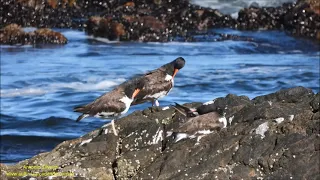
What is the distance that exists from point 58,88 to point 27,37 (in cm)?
688

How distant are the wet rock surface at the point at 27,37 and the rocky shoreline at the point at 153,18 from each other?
144 centimetres

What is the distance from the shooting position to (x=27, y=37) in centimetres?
2298

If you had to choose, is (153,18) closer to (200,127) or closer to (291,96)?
(291,96)

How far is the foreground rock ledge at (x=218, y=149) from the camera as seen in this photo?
6.30 metres

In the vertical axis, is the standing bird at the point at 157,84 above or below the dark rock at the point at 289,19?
above

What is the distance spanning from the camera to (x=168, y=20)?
26.1m

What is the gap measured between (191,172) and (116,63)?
13229 mm

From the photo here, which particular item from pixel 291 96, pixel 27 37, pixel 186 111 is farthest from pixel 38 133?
pixel 27 37

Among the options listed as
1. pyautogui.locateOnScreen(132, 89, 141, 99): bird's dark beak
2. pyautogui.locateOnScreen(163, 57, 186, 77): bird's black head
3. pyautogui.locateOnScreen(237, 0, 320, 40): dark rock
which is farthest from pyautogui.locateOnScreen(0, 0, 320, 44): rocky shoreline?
pyautogui.locateOnScreen(132, 89, 141, 99): bird's dark beak

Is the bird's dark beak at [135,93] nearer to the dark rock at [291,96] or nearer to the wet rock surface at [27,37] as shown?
the dark rock at [291,96]

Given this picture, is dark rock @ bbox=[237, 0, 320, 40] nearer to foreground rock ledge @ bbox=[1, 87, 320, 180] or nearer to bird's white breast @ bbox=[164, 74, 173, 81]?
bird's white breast @ bbox=[164, 74, 173, 81]

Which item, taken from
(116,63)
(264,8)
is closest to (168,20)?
(264,8)

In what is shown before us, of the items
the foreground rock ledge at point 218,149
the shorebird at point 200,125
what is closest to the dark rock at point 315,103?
the foreground rock ledge at point 218,149

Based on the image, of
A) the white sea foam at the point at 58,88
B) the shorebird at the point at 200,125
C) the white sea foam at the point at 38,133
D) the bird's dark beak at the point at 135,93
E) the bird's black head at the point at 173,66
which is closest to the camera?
the shorebird at the point at 200,125
